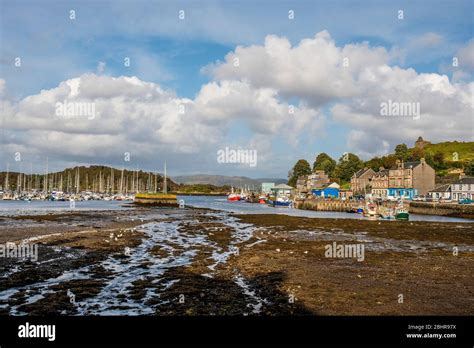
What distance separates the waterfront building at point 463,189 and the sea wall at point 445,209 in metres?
16.4

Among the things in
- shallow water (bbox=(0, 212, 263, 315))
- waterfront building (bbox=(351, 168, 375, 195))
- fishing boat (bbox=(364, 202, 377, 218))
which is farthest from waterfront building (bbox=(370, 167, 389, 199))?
shallow water (bbox=(0, 212, 263, 315))

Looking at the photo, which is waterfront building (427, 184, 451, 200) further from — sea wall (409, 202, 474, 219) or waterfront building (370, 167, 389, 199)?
sea wall (409, 202, 474, 219)

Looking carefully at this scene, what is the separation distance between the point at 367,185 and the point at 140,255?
138114 millimetres

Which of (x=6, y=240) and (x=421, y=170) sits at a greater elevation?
(x=421, y=170)

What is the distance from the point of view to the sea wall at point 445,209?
79625 mm

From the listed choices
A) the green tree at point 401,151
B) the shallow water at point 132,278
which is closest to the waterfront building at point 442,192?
the green tree at point 401,151

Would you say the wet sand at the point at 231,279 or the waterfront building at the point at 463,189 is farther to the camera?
the waterfront building at the point at 463,189

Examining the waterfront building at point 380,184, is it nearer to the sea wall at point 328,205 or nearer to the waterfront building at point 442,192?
the waterfront building at point 442,192

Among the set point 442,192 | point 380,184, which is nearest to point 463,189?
point 442,192

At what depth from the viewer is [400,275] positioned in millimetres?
21047

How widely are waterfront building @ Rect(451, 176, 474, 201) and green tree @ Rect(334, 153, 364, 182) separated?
80.5 m

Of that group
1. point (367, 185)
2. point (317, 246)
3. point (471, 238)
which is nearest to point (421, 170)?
point (367, 185)

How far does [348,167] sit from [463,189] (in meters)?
86.1

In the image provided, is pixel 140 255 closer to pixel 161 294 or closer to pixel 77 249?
pixel 77 249
